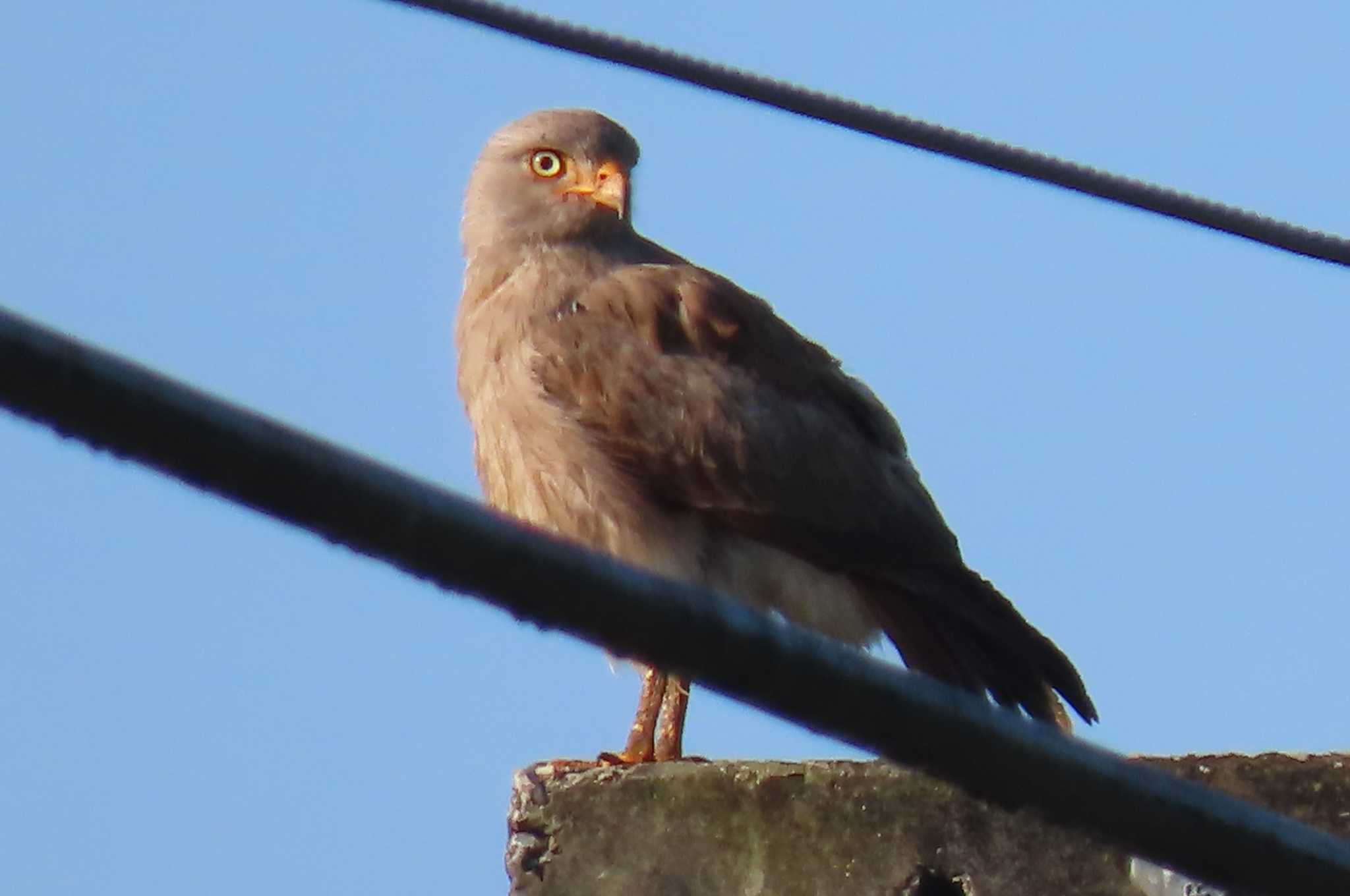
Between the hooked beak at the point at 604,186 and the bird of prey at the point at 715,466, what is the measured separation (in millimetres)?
264

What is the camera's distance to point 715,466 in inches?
280

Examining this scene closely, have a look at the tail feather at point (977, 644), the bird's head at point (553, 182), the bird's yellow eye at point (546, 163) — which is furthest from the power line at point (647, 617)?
the bird's yellow eye at point (546, 163)

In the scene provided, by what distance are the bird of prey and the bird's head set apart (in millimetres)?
213

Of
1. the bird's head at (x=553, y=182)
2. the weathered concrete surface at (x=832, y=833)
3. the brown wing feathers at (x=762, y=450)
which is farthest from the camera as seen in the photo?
the bird's head at (x=553, y=182)

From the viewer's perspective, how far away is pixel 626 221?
26.5 feet

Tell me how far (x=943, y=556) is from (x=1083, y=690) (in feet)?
2.73

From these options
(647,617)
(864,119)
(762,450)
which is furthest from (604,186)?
(647,617)

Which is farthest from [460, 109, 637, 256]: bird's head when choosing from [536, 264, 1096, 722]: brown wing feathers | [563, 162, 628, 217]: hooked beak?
[536, 264, 1096, 722]: brown wing feathers

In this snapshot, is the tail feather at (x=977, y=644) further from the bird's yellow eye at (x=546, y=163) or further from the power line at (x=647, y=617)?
the power line at (x=647, y=617)

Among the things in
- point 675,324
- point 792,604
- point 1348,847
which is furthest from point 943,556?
point 1348,847

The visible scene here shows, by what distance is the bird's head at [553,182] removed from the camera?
7980 mm

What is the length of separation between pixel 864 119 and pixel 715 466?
2.59 metres

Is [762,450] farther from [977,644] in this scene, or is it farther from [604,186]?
[604,186]

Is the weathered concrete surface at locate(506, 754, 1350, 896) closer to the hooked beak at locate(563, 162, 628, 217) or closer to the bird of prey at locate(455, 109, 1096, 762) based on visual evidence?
the bird of prey at locate(455, 109, 1096, 762)
